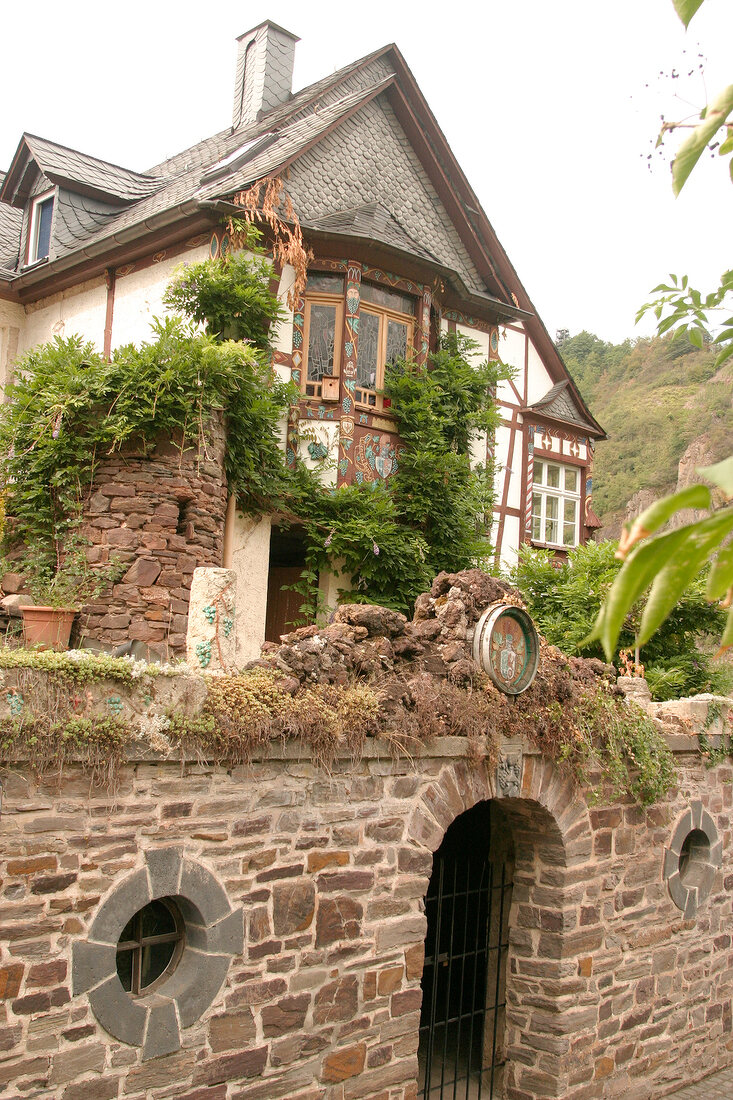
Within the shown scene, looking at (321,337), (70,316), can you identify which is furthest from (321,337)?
(70,316)

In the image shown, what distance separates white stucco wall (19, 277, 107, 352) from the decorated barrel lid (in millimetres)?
6891

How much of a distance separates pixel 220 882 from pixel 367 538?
594 cm

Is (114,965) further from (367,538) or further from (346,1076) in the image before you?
(367,538)

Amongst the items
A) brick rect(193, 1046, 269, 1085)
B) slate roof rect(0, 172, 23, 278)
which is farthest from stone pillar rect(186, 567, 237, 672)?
slate roof rect(0, 172, 23, 278)

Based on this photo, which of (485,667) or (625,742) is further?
(625,742)

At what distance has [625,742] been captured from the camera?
24.8 ft

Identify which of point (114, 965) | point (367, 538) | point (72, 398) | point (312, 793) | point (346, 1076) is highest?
point (72, 398)

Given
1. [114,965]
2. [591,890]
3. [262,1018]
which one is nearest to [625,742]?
[591,890]

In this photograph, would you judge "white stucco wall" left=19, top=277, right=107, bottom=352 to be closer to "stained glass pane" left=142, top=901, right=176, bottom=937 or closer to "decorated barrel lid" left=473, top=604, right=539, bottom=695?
"decorated barrel lid" left=473, top=604, right=539, bottom=695

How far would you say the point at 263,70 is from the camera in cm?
1445

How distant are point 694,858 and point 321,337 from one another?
256 inches

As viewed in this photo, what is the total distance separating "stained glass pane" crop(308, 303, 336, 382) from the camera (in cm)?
1094

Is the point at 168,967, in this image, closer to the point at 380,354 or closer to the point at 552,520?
the point at 380,354

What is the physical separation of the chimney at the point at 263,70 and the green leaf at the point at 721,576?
14.6m
